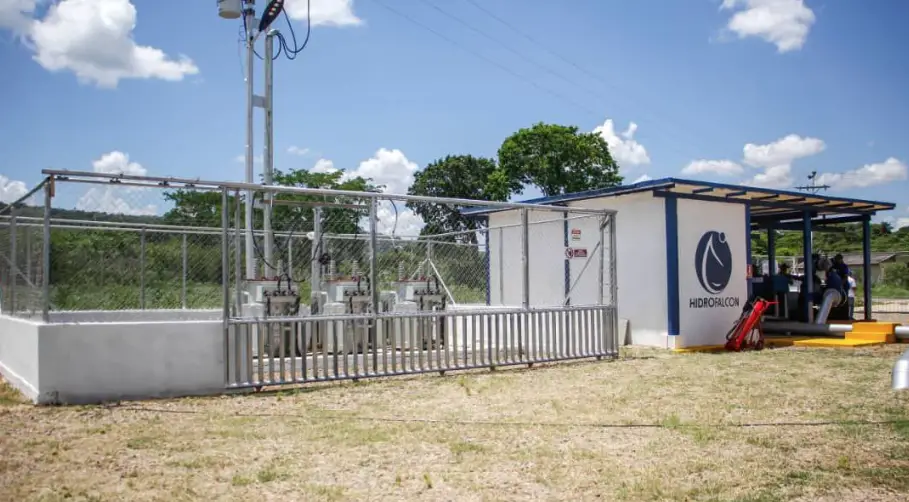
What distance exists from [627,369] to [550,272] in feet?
16.8

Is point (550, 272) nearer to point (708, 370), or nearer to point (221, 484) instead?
point (708, 370)

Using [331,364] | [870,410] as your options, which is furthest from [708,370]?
[331,364]

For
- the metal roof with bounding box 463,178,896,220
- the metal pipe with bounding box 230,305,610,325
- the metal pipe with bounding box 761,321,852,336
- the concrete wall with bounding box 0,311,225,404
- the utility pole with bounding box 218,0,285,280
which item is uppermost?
the utility pole with bounding box 218,0,285,280

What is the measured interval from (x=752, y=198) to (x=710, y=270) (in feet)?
7.36

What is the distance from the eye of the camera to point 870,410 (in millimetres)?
7152

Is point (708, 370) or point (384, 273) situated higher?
point (384, 273)

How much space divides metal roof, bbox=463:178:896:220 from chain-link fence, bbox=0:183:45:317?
8846mm

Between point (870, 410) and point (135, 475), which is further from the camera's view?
point (870, 410)

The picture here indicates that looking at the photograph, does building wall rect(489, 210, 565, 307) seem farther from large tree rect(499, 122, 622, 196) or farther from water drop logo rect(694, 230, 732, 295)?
large tree rect(499, 122, 622, 196)

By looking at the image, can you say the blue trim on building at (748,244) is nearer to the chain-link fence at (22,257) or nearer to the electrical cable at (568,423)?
the electrical cable at (568,423)

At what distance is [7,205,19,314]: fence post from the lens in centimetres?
963

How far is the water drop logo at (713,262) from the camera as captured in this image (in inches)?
549

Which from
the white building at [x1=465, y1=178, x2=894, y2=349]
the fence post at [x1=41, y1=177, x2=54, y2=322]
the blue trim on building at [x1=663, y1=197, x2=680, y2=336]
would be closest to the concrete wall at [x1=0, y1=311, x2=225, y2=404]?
the fence post at [x1=41, y1=177, x2=54, y2=322]

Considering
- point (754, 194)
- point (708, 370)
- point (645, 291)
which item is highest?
point (754, 194)
